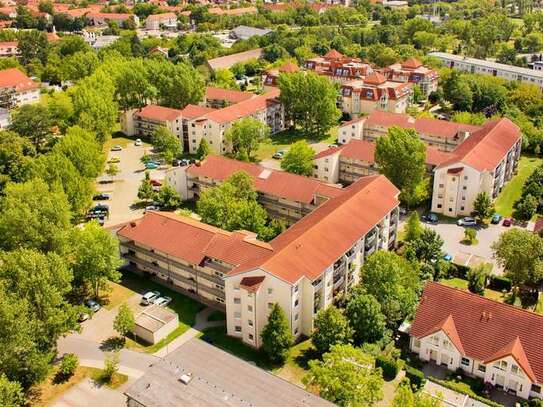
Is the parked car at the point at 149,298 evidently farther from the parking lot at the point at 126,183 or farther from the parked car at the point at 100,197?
the parked car at the point at 100,197

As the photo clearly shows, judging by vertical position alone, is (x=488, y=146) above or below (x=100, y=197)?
above

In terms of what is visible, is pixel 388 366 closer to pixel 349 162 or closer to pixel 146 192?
pixel 349 162

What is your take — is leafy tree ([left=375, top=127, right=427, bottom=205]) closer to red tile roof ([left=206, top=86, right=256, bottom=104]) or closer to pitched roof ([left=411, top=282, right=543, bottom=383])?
pitched roof ([left=411, top=282, right=543, bottom=383])

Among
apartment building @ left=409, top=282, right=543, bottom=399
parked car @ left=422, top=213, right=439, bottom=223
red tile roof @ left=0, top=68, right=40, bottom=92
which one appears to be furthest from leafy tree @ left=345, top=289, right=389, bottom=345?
red tile roof @ left=0, top=68, right=40, bottom=92

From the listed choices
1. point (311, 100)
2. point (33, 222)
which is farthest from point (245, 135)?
point (33, 222)

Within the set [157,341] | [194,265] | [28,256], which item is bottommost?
[157,341]

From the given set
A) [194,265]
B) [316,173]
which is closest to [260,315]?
[194,265]

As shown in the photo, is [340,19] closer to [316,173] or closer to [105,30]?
[105,30]
